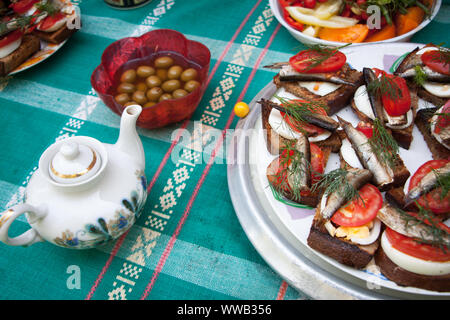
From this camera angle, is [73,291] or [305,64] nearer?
[73,291]

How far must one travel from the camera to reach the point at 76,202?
1.09 meters

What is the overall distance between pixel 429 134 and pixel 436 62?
35 cm

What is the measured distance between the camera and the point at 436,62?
1.52 meters

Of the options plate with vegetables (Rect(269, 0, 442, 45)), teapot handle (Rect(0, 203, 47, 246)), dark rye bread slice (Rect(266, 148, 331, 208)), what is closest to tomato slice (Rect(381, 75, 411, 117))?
plate with vegetables (Rect(269, 0, 442, 45))

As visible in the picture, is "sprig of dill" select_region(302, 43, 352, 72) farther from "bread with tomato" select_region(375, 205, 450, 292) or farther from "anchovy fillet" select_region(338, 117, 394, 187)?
"bread with tomato" select_region(375, 205, 450, 292)

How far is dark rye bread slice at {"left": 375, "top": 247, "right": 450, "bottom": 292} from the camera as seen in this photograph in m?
1.05

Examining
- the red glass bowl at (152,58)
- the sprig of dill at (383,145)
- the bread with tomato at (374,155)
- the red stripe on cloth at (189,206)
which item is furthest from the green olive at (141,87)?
the sprig of dill at (383,145)

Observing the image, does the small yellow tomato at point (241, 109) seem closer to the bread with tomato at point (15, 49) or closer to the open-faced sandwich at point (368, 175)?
the open-faced sandwich at point (368, 175)

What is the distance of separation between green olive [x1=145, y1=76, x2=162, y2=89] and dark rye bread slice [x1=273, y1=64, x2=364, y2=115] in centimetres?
58

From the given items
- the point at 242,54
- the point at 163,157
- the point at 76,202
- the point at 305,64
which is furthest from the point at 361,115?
the point at 76,202

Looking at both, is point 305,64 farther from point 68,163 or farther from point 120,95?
point 68,163

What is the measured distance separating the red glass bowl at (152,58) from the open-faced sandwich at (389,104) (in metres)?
0.73

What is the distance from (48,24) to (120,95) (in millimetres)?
722

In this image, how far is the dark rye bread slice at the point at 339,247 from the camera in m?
1.10
